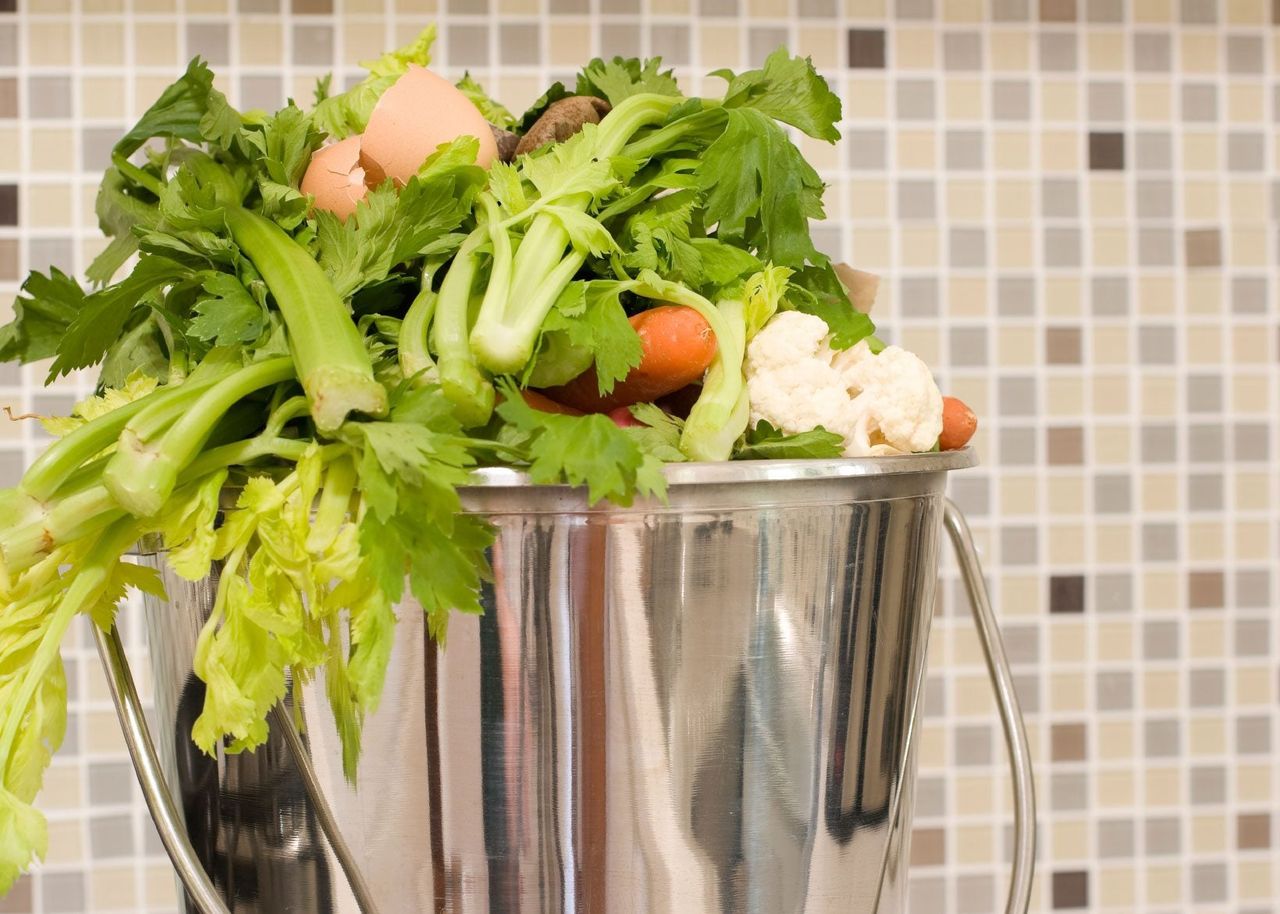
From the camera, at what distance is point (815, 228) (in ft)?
2.79

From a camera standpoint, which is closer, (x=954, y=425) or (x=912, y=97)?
(x=954, y=425)

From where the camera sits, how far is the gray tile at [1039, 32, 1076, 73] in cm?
87

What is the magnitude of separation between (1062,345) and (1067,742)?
314mm

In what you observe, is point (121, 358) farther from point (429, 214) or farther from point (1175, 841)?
point (1175, 841)

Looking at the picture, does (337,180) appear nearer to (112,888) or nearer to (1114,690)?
(112,888)

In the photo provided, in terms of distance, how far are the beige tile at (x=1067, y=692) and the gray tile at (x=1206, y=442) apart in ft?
0.65

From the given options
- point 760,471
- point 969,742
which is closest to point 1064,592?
point 969,742

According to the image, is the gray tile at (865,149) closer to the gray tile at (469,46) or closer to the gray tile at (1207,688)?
the gray tile at (469,46)

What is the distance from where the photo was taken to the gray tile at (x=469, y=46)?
824mm

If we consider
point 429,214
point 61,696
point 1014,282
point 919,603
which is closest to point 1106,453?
point 1014,282

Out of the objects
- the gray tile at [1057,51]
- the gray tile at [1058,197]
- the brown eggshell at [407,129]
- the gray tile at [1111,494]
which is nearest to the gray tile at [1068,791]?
the gray tile at [1111,494]

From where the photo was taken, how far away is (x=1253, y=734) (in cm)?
92

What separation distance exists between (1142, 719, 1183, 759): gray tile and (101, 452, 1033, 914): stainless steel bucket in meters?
0.55

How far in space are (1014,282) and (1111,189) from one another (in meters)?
0.11
